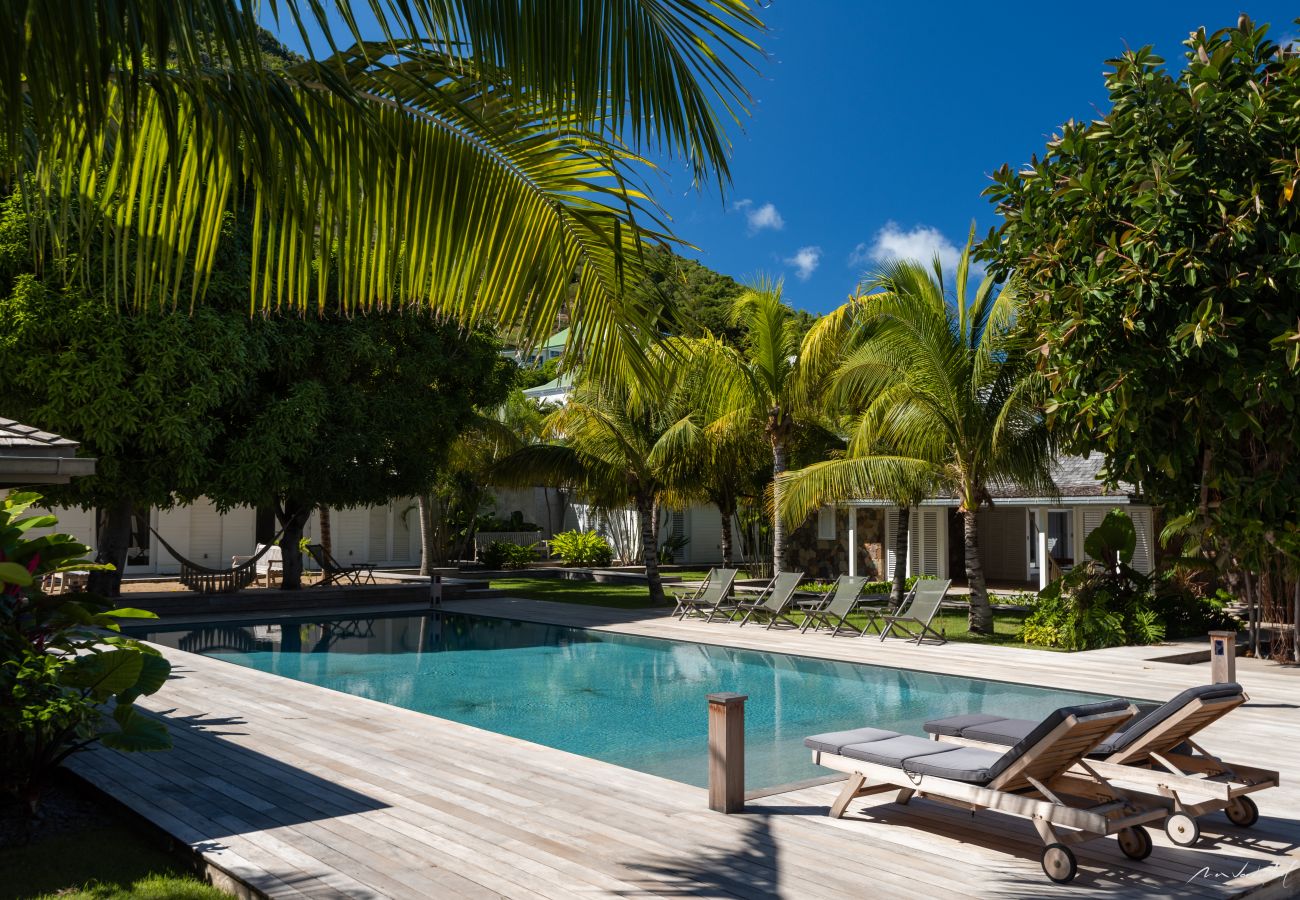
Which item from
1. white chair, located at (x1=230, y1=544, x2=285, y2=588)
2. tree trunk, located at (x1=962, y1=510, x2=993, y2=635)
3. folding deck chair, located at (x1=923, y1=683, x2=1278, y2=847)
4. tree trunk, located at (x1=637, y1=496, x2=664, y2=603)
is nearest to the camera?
folding deck chair, located at (x1=923, y1=683, x2=1278, y2=847)

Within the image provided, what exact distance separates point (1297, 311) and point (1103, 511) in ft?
35.5

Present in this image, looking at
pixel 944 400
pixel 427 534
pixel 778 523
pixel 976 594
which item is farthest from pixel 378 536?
pixel 944 400

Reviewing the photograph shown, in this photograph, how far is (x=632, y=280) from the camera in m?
3.88

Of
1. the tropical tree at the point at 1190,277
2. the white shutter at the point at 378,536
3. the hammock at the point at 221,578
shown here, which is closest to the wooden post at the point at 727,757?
the tropical tree at the point at 1190,277

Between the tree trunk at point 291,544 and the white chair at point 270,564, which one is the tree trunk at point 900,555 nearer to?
the tree trunk at point 291,544

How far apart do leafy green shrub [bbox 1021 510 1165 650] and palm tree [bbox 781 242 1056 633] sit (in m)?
0.98

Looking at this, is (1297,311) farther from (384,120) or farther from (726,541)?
(726,541)

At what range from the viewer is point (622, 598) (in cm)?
2345

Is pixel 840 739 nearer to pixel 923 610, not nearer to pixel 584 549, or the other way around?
pixel 923 610

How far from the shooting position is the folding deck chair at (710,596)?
18406mm

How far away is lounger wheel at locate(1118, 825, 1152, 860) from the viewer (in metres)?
5.29

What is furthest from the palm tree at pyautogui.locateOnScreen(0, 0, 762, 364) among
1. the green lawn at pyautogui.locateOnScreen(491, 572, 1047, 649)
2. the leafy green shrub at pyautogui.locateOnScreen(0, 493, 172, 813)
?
the green lawn at pyautogui.locateOnScreen(491, 572, 1047, 649)

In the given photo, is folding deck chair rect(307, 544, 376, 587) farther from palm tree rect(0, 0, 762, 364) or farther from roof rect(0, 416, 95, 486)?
palm tree rect(0, 0, 762, 364)

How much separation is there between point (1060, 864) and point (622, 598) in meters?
18.7
